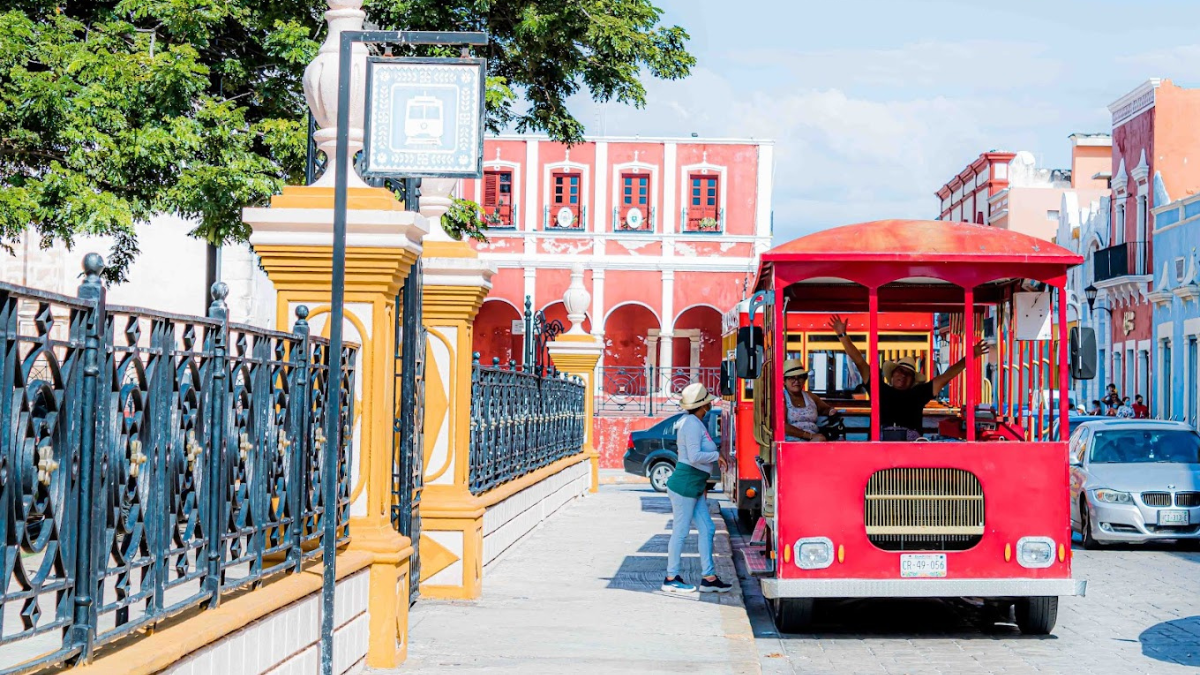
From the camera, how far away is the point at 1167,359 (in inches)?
1599

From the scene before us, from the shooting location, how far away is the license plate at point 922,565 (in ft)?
35.2

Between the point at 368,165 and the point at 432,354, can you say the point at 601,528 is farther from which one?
the point at 368,165

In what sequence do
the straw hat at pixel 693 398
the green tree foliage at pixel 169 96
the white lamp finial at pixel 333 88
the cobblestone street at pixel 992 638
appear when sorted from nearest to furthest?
the white lamp finial at pixel 333 88 → the cobblestone street at pixel 992 638 → the straw hat at pixel 693 398 → the green tree foliage at pixel 169 96

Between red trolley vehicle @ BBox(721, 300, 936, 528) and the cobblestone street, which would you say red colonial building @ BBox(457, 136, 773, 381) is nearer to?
red trolley vehicle @ BBox(721, 300, 936, 528)

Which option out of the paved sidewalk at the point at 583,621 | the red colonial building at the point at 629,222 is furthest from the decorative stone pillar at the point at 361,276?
the red colonial building at the point at 629,222

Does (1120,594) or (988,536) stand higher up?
(988,536)

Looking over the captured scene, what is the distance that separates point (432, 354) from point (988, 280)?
4.33 metres

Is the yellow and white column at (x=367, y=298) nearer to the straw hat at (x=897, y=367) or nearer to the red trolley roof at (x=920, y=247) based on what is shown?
the red trolley roof at (x=920, y=247)

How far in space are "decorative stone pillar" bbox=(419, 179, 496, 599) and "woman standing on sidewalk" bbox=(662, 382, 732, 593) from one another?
6.45ft

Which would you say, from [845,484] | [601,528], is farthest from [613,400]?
[845,484]

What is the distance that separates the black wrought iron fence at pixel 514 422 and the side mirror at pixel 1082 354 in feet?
15.4

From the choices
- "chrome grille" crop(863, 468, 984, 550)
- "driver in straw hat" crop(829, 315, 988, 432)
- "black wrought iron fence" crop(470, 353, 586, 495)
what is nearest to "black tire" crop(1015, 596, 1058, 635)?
"chrome grille" crop(863, 468, 984, 550)

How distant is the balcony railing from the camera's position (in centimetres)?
4278

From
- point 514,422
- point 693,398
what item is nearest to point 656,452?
point 514,422
